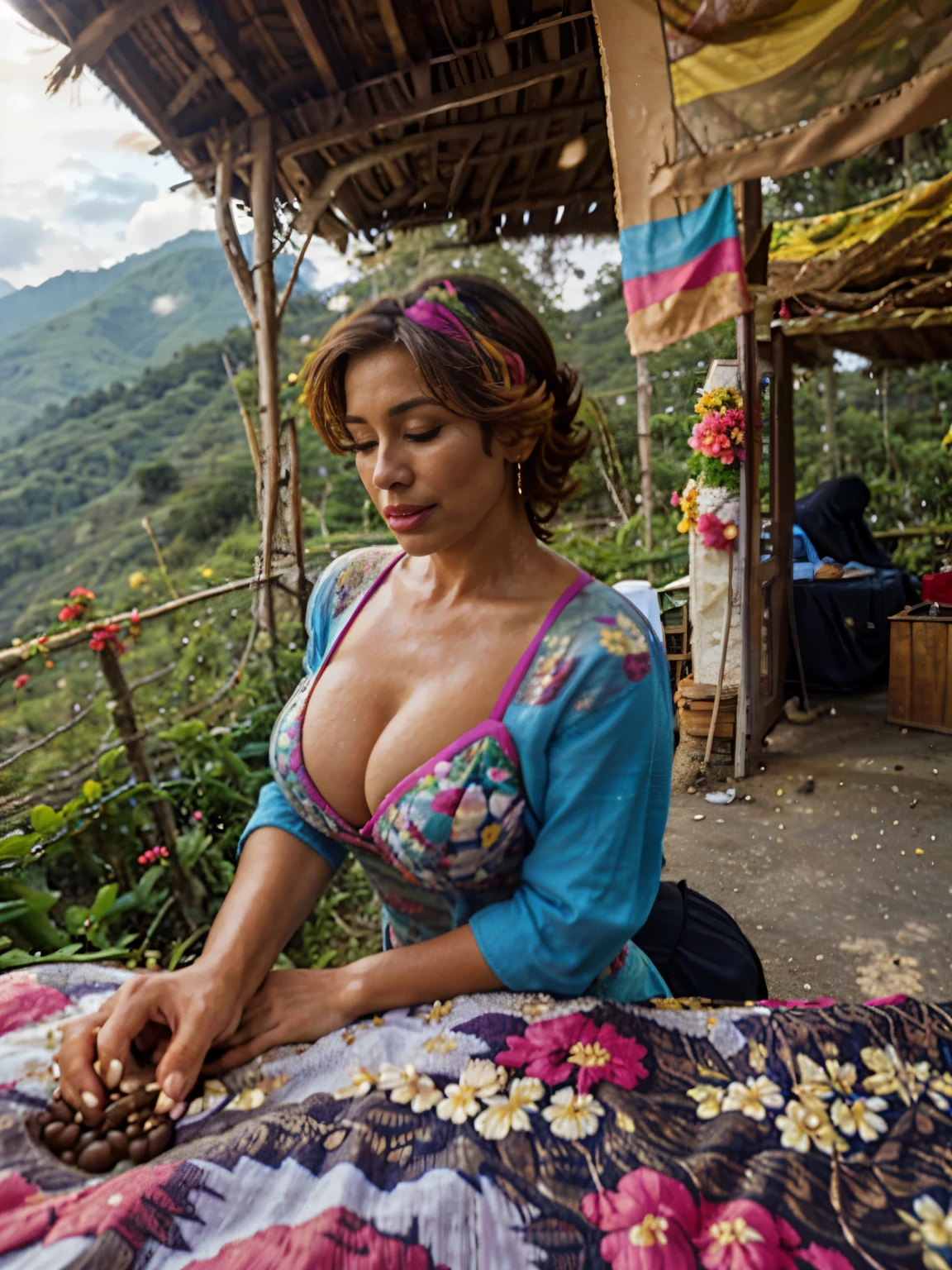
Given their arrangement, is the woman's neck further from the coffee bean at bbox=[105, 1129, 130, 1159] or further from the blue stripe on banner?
the blue stripe on banner

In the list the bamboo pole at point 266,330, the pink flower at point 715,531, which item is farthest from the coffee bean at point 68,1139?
the pink flower at point 715,531

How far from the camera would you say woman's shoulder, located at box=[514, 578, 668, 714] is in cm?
90

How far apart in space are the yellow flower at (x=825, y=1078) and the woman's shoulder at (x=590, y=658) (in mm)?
431

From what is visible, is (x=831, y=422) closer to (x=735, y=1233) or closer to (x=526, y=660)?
(x=526, y=660)

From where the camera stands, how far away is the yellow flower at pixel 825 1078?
0.75 m

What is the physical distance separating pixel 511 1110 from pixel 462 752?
0.38 meters

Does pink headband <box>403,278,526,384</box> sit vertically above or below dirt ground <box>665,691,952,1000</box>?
above

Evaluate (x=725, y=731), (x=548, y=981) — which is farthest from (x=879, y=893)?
(x=548, y=981)

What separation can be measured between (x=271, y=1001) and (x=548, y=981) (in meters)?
0.35

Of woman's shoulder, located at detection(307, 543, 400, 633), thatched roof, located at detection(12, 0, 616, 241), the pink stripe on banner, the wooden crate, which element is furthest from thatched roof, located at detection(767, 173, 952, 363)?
woman's shoulder, located at detection(307, 543, 400, 633)

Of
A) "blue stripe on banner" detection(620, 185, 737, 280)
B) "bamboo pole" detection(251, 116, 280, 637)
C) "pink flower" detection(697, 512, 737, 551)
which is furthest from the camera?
"pink flower" detection(697, 512, 737, 551)

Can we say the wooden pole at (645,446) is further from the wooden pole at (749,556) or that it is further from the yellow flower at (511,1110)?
the yellow flower at (511,1110)

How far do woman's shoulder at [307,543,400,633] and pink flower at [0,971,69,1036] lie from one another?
608 millimetres

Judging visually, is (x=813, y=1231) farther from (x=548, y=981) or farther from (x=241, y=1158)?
(x=241, y=1158)
